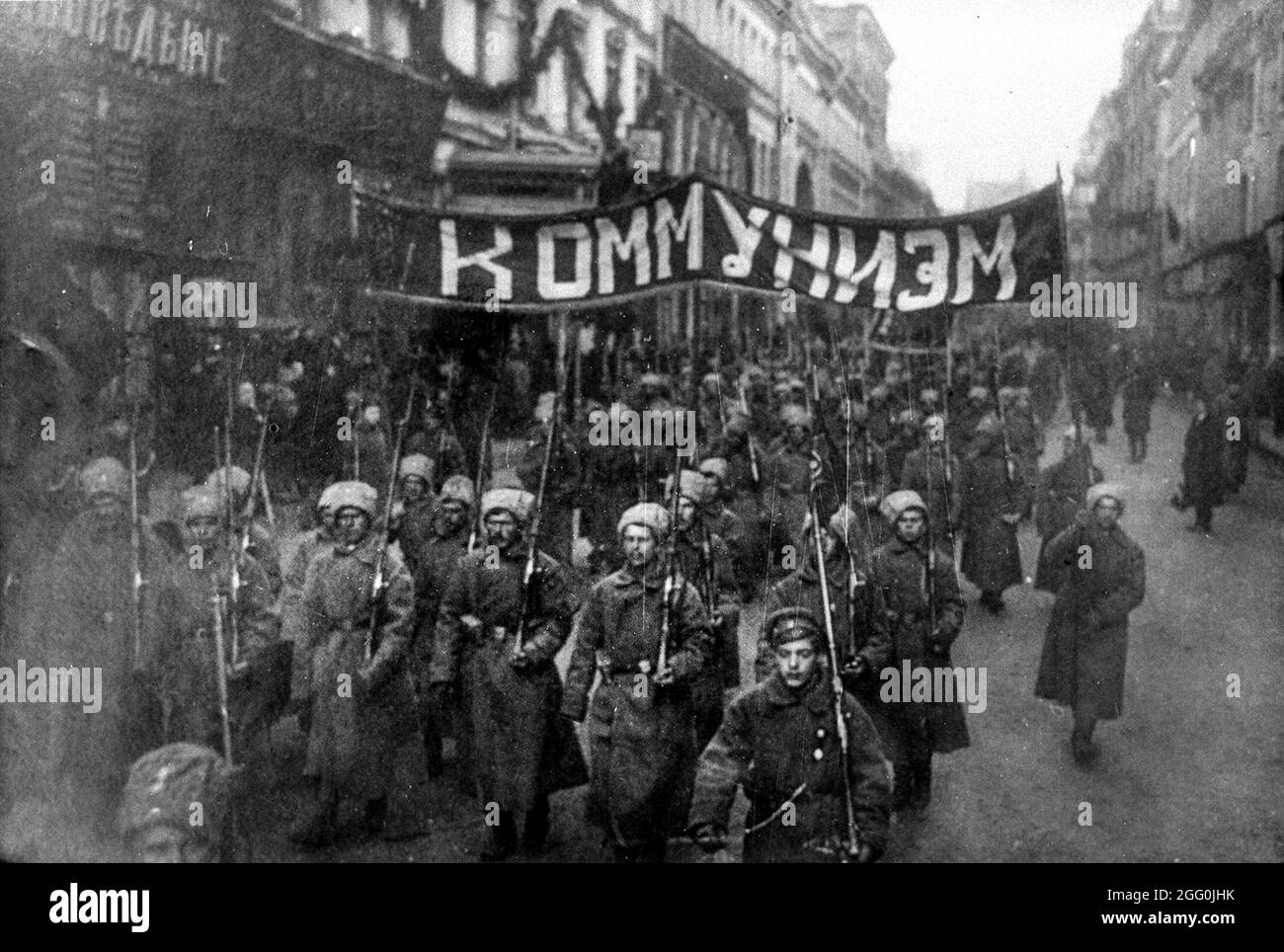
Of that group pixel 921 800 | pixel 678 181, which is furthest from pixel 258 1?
pixel 921 800

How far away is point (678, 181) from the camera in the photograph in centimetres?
452

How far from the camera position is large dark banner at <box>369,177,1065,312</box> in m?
4.50

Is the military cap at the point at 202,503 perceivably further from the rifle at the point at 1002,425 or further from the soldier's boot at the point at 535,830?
the rifle at the point at 1002,425

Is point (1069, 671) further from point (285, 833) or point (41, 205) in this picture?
point (41, 205)

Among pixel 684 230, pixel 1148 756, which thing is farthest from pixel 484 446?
pixel 1148 756

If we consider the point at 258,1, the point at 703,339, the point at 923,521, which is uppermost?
the point at 258,1

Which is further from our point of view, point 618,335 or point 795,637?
point 618,335

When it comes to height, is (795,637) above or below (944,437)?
below

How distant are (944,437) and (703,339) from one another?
1.36m

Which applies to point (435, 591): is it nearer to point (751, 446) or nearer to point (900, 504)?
point (900, 504)

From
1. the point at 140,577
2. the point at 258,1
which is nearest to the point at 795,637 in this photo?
the point at 140,577

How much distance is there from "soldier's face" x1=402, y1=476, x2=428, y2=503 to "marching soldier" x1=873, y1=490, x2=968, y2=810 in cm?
215
